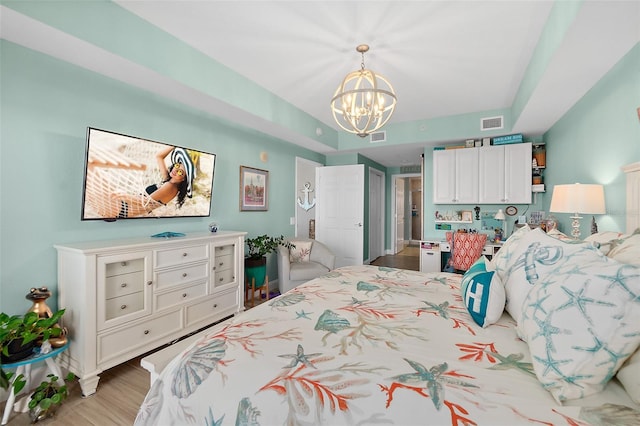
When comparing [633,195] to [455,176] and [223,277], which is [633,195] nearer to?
[455,176]

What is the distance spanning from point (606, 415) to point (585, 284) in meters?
0.34

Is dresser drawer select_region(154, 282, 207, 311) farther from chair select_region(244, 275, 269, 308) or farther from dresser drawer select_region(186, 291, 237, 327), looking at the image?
chair select_region(244, 275, 269, 308)

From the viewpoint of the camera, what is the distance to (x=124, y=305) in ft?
7.14

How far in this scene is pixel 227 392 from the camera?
35.9 inches

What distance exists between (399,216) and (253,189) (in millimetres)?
5034

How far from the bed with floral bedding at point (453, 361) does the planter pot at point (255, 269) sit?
2.35 meters

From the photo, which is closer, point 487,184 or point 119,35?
point 119,35

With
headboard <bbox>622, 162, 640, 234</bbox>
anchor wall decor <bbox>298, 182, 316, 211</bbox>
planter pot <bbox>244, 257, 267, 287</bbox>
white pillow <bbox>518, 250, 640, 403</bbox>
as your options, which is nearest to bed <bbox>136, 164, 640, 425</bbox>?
white pillow <bbox>518, 250, 640, 403</bbox>

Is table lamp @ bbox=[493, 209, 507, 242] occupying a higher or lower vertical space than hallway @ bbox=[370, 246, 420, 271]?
higher

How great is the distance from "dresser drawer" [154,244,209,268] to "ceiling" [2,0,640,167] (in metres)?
1.51

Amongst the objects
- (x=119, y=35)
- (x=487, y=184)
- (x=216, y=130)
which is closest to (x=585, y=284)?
(x=119, y=35)

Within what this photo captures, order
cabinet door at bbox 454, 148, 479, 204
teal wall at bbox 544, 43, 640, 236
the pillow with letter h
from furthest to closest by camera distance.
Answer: cabinet door at bbox 454, 148, 479, 204 < teal wall at bbox 544, 43, 640, 236 < the pillow with letter h

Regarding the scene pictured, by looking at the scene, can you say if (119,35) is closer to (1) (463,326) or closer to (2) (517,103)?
(1) (463,326)

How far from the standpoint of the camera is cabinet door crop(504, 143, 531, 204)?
156 inches
